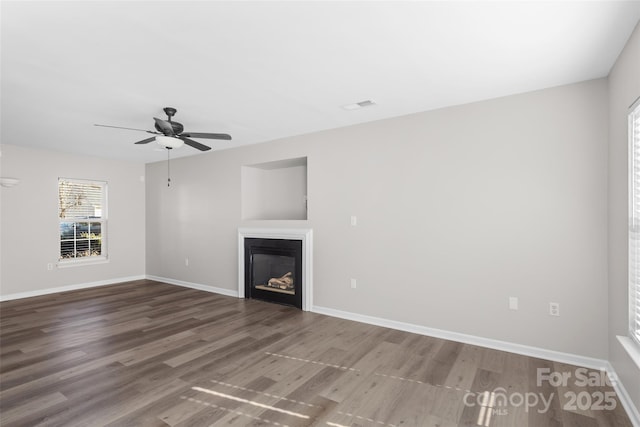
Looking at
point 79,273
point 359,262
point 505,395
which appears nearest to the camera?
point 505,395

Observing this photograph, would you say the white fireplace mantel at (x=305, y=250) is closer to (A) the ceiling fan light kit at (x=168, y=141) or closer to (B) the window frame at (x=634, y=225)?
(A) the ceiling fan light kit at (x=168, y=141)

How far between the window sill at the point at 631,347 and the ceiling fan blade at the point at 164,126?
4.07 meters

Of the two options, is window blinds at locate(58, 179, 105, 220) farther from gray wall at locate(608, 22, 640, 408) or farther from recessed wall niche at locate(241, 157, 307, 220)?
gray wall at locate(608, 22, 640, 408)

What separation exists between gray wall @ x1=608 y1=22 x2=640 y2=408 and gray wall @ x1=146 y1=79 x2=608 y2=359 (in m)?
0.16

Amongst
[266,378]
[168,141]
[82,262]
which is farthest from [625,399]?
[82,262]

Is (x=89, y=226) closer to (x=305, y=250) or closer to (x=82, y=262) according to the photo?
(x=82, y=262)

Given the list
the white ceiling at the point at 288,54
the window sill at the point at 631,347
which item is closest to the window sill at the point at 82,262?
the white ceiling at the point at 288,54

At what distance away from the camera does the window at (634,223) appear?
A: 7.04 feet

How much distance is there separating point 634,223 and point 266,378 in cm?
290

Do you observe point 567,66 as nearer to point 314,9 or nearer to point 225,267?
point 314,9

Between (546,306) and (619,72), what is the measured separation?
2.01 m

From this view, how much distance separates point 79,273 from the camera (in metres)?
6.11

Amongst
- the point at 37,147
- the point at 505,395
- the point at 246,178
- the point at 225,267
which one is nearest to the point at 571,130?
the point at 505,395

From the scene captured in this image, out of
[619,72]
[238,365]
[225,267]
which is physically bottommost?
[238,365]
